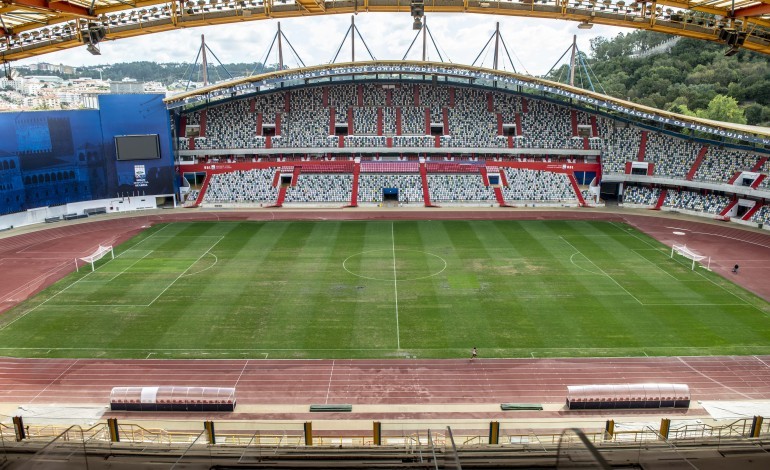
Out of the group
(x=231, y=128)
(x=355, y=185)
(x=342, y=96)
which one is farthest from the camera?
(x=342, y=96)

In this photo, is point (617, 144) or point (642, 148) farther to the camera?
point (617, 144)

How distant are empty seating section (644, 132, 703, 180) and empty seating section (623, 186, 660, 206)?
5.59 feet

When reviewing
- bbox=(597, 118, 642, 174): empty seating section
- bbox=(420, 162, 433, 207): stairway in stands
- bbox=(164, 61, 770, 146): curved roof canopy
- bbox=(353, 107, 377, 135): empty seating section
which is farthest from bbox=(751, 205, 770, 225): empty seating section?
bbox=(353, 107, 377, 135): empty seating section

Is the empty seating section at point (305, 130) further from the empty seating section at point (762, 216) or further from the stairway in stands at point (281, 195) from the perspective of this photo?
the empty seating section at point (762, 216)

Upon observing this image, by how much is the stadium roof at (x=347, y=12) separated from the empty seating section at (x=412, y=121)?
33692 mm

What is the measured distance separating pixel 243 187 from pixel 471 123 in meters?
23.6

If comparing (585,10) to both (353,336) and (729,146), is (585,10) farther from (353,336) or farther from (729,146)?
(729,146)

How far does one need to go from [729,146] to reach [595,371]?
3859cm

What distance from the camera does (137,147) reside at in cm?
5153

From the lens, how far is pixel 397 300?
3038 centimetres

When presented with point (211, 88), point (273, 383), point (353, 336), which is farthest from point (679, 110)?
point (273, 383)

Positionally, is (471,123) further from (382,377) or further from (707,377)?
(382,377)

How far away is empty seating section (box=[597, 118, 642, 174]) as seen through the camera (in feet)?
179

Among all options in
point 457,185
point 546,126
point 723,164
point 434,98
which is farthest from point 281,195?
point 723,164
